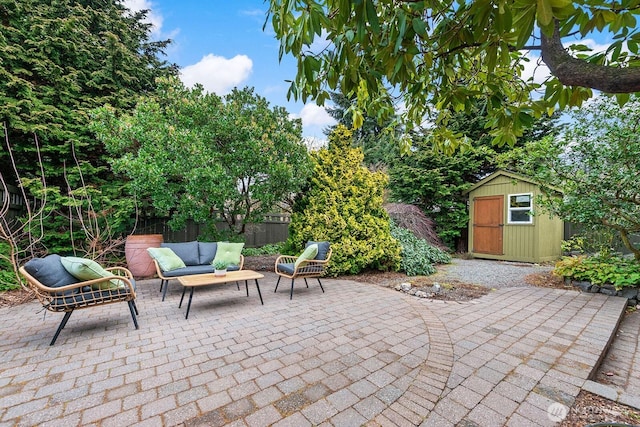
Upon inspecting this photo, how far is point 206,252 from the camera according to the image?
5.31 m

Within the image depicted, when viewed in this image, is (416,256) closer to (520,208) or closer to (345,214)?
(345,214)

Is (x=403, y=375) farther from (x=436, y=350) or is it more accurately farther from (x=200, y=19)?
(x=200, y=19)

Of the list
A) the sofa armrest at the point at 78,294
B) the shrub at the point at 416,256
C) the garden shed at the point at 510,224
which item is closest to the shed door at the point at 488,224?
the garden shed at the point at 510,224

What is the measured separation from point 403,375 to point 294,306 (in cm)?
199

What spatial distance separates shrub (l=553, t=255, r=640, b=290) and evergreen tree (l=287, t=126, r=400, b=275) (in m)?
2.99

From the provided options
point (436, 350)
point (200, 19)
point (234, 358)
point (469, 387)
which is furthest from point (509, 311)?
point (200, 19)

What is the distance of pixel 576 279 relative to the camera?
496 centimetres

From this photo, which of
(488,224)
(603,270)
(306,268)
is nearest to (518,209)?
(488,224)

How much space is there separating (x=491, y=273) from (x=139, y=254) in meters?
7.56

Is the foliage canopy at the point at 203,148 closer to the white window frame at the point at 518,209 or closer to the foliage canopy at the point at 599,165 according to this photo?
the foliage canopy at the point at 599,165

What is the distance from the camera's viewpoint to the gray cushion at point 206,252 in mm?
5246

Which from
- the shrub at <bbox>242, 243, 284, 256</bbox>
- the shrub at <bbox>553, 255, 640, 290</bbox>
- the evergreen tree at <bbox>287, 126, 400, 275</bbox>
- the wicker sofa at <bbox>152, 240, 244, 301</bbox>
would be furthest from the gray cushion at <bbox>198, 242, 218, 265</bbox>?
the shrub at <bbox>553, 255, 640, 290</bbox>

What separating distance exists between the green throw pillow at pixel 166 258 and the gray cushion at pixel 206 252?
1.48 feet

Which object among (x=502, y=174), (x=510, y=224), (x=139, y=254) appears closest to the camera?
(x=139, y=254)
